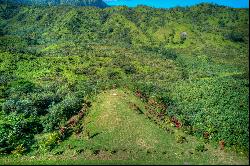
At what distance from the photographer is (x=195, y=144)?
31.7 meters

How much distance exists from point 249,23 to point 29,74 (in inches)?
2553

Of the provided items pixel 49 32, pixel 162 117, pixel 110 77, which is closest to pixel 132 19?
pixel 49 32

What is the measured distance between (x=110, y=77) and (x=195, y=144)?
45.9m

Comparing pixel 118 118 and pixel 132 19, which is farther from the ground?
pixel 132 19

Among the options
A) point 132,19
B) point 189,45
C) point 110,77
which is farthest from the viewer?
point 132,19

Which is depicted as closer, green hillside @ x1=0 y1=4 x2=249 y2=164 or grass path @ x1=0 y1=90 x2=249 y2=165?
grass path @ x1=0 y1=90 x2=249 y2=165

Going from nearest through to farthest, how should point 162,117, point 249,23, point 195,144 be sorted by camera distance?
1. point 249,23
2. point 195,144
3. point 162,117

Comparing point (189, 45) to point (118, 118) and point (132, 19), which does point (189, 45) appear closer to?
point (132, 19)

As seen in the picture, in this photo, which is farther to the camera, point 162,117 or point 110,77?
point 110,77

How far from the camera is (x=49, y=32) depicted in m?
163

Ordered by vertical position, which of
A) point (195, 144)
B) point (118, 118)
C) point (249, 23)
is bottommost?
point (195, 144)

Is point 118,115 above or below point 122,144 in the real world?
above

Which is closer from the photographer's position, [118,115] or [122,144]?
[122,144]

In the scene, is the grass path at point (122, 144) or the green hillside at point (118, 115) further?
the green hillside at point (118, 115)
